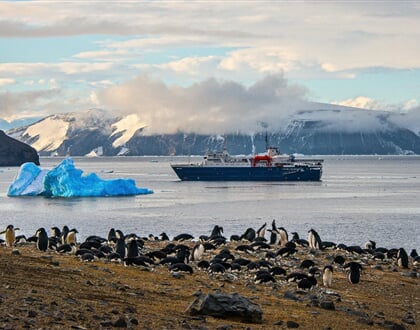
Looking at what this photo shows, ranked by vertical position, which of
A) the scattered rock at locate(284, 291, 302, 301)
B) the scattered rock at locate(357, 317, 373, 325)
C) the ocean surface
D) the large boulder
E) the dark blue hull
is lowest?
the ocean surface

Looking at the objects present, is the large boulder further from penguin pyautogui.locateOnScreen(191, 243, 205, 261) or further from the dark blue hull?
the dark blue hull

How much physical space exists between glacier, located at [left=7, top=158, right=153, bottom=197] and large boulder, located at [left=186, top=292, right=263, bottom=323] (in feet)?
212

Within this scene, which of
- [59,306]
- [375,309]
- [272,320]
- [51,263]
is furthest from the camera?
[51,263]

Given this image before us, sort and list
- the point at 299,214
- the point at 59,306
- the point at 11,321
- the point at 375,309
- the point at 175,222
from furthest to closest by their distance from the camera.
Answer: the point at 299,214 → the point at 175,222 → the point at 375,309 → the point at 59,306 → the point at 11,321

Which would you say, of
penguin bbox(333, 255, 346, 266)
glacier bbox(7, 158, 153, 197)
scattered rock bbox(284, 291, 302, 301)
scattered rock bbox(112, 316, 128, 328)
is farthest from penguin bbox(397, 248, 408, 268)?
glacier bbox(7, 158, 153, 197)

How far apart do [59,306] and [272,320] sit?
3.56m

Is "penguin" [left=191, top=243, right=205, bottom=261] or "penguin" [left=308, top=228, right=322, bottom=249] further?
"penguin" [left=308, top=228, right=322, bottom=249]

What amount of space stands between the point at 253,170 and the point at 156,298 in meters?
103

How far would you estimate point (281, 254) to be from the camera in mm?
25000

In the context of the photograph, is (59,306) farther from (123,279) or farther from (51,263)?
(51,263)

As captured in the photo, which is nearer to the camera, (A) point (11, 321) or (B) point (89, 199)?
(A) point (11, 321)

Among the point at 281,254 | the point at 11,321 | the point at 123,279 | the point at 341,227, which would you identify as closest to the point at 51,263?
the point at 123,279

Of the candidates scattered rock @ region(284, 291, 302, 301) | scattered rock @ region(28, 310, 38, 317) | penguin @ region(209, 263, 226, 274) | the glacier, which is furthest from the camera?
the glacier

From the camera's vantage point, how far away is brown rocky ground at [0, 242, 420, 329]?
1133 centimetres
